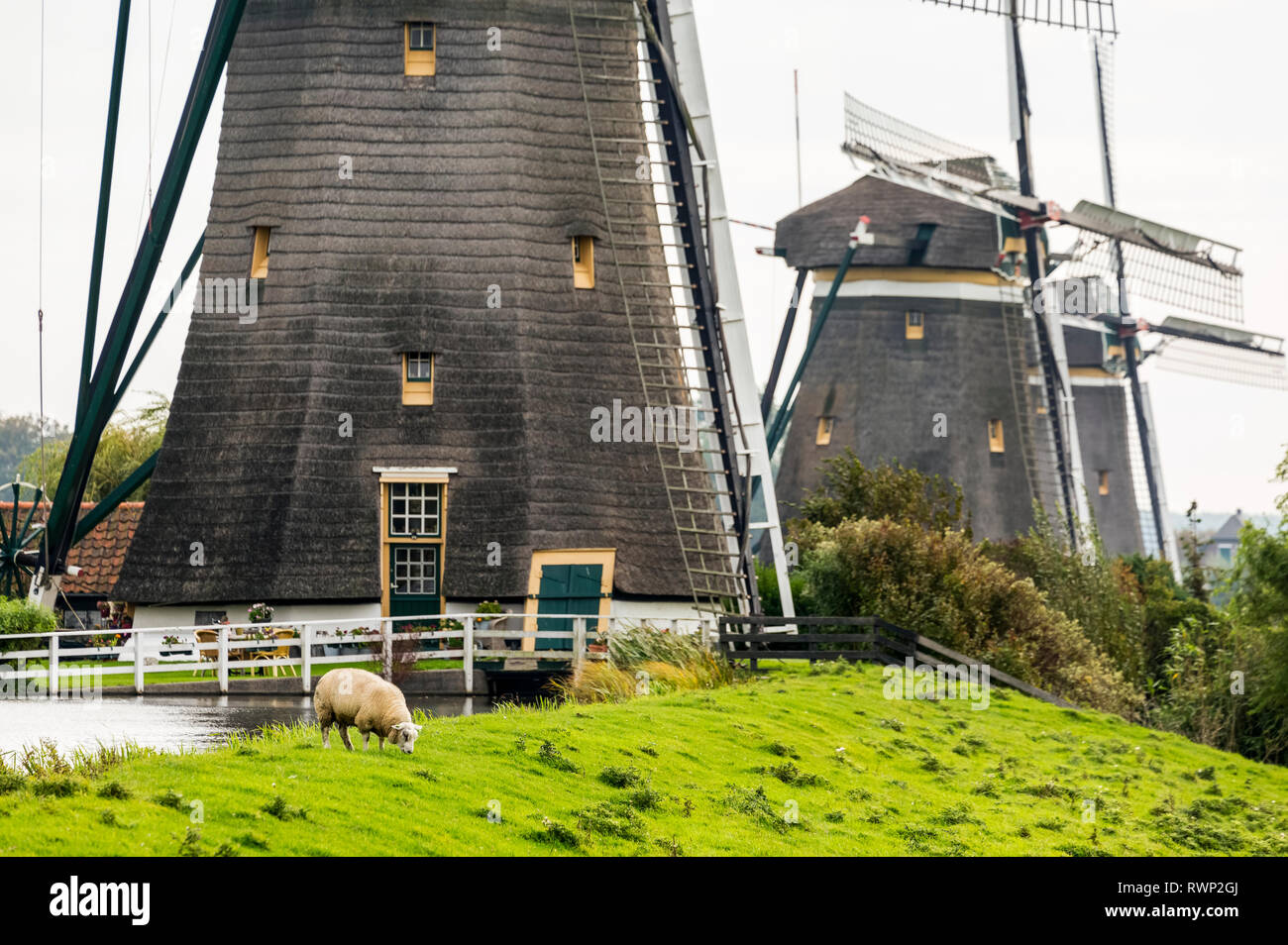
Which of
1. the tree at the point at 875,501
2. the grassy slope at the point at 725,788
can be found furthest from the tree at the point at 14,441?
the grassy slope at the point at 725,788

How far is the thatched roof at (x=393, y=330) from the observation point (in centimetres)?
2359

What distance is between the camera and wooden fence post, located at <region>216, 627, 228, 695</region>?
20312 millimetres

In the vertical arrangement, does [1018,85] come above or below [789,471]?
above

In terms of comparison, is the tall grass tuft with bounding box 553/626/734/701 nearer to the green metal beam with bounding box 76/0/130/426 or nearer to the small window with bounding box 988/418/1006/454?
the green metal beam with bounding box 76/0/130/426

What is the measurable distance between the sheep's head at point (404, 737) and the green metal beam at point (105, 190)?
39.5ft

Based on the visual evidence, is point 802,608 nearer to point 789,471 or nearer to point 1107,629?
point 1107,629

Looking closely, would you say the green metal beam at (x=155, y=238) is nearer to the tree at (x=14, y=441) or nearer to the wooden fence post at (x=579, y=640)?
the wooden fence post at (x=579, y=640)

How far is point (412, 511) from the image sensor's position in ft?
78.4

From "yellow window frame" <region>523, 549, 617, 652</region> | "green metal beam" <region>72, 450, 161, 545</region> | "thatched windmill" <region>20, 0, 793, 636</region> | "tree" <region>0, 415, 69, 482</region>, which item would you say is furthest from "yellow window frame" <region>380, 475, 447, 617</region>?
"tree" <region>0, 415, 69, 482</region>

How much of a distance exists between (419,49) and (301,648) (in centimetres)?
862

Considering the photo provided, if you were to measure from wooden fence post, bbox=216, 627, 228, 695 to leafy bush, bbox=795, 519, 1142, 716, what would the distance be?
8.40m

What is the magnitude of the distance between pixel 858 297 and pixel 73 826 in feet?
109

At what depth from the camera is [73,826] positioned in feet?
31.8
